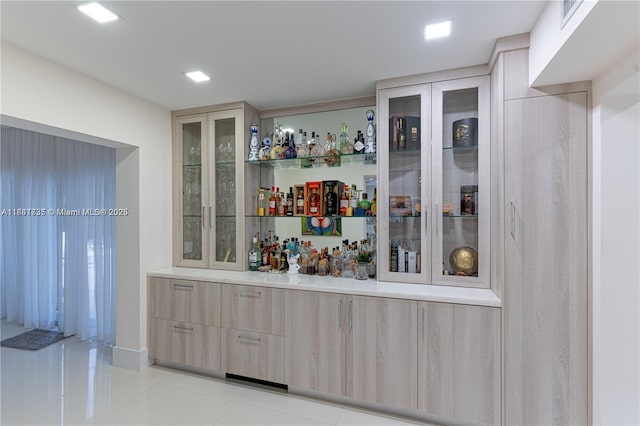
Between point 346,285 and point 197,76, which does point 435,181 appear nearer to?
point 346,285

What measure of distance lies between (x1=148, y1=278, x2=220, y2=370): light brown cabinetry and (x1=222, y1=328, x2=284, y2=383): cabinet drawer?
Result: 4.4 inches

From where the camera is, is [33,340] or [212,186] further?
[33,340]

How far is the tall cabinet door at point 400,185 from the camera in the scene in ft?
8.06

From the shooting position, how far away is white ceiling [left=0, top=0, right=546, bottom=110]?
1.62 metres

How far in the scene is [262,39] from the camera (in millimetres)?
1901

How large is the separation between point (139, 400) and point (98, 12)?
265 cm

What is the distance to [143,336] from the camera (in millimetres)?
2875

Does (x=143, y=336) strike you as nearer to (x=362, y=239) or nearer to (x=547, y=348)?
(x=362, y=239)

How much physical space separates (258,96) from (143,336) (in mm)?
2504

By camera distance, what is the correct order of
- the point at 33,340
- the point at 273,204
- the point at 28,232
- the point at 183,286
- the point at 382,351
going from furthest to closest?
1. the point at 28,232
2. the point at 33,340
3. the point at 273,204
4. the point at 183,286
5. the point at 382,351

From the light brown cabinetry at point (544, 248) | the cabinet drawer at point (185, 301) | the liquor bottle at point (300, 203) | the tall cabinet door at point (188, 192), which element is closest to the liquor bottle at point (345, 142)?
the liquor bottle at point (300, 203)


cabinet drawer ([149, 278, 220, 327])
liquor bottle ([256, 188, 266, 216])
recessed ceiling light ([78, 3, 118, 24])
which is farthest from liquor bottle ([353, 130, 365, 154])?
recessed ceiling light ([78, 3, 118, 24])

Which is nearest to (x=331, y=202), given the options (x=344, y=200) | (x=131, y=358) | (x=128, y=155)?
(x=344, y=200)

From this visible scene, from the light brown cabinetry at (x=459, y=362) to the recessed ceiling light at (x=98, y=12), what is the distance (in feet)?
8.33
